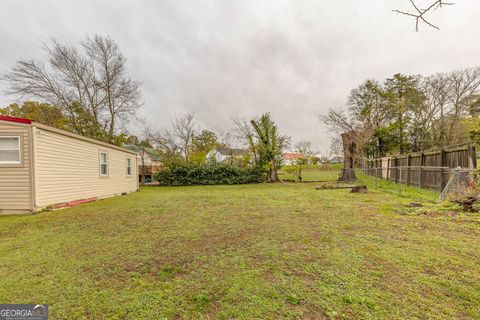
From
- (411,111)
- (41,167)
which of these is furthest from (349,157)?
(41,167)

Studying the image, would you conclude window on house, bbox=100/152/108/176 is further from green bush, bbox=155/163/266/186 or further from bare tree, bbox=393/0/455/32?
bare tree, bbox=393/0/455/32

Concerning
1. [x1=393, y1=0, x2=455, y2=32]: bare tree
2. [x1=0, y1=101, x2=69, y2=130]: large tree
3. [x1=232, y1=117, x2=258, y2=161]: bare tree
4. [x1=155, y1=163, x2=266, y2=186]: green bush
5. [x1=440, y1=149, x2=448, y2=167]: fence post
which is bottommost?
[x1=155, y1=163, x2=266, y2=186]: green bush

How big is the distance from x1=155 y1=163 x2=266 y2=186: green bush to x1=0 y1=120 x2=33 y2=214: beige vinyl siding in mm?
10539

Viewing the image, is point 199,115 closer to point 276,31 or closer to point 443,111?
point 276,31

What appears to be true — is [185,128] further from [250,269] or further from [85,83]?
[250,269]

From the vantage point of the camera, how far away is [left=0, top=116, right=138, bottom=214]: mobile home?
5.71 meters

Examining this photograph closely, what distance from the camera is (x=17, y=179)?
573 cm

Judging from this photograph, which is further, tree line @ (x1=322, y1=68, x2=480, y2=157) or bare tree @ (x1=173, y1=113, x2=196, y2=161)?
bare tree @ (x1=173, y1=113, x2=196, y2=161)

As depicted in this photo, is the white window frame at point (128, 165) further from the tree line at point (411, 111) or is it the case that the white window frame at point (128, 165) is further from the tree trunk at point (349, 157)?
the tree line at point (411, 111)

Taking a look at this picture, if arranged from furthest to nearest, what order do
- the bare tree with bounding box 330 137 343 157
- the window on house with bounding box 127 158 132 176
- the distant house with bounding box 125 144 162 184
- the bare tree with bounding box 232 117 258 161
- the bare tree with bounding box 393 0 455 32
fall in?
the bare tree with bounding box 330 137 343 157 → the distant house with bounding box 125 144 162 184 → the bare tree with bounding box 232 117 258 161 → the window on house with bounding box 127 158 132 176 → the bare tree with bounding box 393 0 455 32

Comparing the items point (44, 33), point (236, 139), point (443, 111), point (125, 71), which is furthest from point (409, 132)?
point (44, 33)

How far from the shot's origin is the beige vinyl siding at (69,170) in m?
6.03

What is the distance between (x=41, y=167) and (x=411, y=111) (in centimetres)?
2898

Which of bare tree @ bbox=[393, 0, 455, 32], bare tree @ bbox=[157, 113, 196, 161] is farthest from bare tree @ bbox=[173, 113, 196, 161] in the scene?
bare tree @ bbox=[393, 0, 455, 32]
